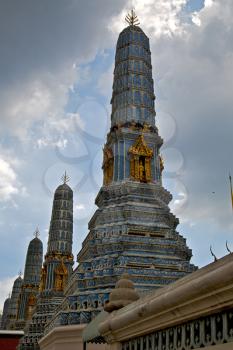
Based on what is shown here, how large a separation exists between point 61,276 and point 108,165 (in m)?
13.9

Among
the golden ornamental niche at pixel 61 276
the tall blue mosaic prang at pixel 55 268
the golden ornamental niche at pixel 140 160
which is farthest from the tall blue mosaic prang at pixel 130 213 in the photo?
the golden ornamental niche at pixel 61 276

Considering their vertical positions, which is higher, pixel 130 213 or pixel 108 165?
pixel 108 165

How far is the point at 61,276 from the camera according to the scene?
3350 centimetres

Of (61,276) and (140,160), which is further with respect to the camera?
(61,276)

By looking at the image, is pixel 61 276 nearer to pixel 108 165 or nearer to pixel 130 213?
pixel 108 165

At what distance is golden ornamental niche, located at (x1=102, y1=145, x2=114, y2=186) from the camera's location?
23266 mm

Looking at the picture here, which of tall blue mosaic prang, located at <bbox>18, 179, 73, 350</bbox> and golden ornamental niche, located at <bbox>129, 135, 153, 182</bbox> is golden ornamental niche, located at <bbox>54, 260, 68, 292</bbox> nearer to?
tall blue mosaic prang, located at <bbox>18, 179, 73, 350</bbox>

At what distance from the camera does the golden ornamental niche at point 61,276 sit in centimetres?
3281

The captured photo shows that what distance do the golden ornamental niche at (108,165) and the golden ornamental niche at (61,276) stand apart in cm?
1272

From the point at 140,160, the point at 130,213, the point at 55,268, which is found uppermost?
the point at 140,160

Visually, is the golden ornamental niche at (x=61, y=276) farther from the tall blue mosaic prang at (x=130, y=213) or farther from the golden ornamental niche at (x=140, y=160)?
the golden ornamental niche at (x=140, y=160)

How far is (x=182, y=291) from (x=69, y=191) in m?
34.8

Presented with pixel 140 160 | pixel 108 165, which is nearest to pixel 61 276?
pixel 108 165

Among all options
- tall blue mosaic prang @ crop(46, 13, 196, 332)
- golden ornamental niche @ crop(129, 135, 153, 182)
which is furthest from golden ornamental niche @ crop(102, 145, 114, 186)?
golden ornamental niche @ crop(129, 135, 153, 182)
